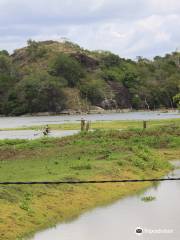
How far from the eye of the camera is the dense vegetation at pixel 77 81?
139 metres

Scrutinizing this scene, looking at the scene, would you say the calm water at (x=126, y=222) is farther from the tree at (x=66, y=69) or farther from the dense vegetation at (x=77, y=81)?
the tree at (x=66, y=69)

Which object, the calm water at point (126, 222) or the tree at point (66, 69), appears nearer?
the calm water at point (126, 222)

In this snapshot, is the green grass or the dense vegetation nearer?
the green grass

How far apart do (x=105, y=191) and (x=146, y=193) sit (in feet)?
6.19

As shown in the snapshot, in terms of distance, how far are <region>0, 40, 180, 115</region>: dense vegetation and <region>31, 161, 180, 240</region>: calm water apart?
114 meters

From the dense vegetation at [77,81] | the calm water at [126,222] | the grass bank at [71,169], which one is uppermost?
the dense vegetation at [77,81]

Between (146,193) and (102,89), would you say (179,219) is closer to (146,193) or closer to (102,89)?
(146,193)

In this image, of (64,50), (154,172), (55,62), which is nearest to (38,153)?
(154,172)

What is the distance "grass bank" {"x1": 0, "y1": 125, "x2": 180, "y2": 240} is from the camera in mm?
18328

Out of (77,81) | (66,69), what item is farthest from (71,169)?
(77,81)

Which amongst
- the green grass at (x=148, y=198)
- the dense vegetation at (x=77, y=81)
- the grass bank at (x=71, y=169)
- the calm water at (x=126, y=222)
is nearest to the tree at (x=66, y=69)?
the dense vegetation at (x=77, y=81)

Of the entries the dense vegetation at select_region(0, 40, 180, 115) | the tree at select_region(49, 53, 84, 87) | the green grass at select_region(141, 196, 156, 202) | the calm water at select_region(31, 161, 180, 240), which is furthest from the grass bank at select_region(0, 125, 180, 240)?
the tree at select_region(49, 53, 84, 87)

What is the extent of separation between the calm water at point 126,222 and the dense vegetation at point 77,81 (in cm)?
11415

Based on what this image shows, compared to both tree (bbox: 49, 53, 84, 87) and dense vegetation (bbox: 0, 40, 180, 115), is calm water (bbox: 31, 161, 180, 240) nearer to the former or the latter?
dense vegetation (bbox: 0, 40, 180, 115)
